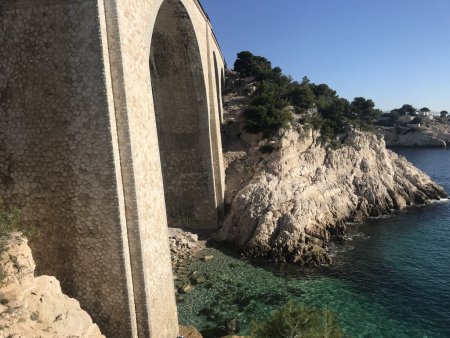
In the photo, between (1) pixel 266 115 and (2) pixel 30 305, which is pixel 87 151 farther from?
(1) pixel 266 115

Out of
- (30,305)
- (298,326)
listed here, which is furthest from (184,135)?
(30,305)

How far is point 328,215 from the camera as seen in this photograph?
22453 millimetres

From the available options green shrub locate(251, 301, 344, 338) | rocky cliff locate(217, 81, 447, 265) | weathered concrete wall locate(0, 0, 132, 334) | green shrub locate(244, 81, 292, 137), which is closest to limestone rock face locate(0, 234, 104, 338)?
weathered concrete wall locate(0, 0, 132, 334)

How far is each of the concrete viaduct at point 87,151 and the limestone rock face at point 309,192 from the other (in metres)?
10.3

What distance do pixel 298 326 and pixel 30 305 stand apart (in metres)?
5.58

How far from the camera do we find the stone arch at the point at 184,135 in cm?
1903

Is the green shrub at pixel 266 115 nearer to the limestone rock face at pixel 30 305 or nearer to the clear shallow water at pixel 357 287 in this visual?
the clear shallow water at pixel 357 287

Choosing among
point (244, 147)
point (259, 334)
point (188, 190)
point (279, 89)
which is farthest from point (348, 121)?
point (259, 334)

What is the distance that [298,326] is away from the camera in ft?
26.7

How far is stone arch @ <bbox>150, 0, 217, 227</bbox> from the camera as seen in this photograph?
1903 cm

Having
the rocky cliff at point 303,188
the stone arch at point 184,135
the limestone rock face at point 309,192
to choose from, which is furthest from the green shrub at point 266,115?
the stone arch at point 184,135

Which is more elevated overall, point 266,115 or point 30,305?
point 266,115

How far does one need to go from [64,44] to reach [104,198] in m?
3.55

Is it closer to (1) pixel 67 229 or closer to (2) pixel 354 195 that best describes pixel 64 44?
(1) pixel 67 229
